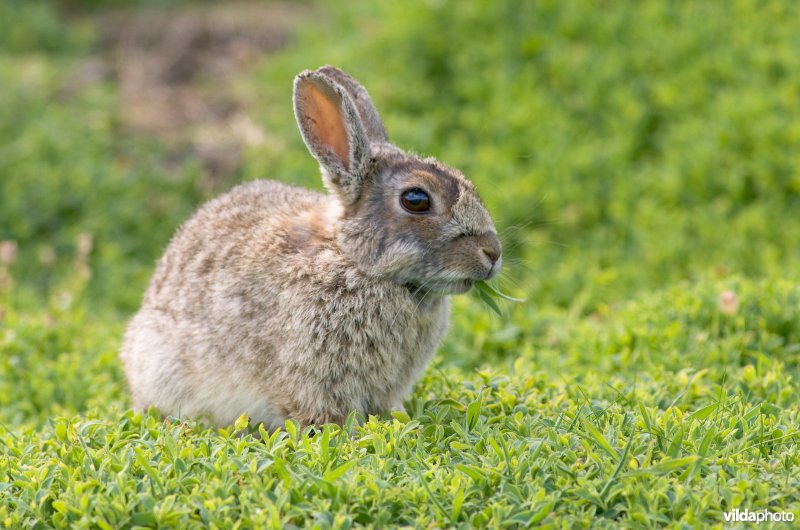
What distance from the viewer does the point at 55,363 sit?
22.6 feet

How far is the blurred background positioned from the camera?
27.7 ft

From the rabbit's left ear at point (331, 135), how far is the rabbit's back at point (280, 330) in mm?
251

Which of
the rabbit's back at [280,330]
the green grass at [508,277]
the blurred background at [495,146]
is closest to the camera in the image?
the green grass at [508,277]

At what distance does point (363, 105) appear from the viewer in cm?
566

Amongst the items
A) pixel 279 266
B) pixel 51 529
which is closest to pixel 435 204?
pixel 279 266

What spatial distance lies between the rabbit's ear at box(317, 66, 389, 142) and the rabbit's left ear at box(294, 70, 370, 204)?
0.41 meters

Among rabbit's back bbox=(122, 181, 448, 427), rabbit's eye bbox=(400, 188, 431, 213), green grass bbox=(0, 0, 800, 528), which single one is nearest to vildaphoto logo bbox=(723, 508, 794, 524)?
green grass bbox=(0, 0, 800, 528)

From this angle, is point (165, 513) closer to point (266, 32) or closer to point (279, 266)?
point (279, 266)

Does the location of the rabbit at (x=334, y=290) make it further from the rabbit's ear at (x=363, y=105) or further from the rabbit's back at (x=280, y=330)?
the rabbit's ear at (x=363, y=105)

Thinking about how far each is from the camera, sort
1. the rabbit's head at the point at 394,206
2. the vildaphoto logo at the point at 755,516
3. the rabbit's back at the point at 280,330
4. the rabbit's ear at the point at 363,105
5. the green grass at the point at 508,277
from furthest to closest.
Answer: the rabbit's ear at the point at 363,105, the rabbit's back at the point at 280,330, the rabbit's head at the point at 394,206, the green grass at the point at 508,277, the vildaphoto logo at the point at 755,516

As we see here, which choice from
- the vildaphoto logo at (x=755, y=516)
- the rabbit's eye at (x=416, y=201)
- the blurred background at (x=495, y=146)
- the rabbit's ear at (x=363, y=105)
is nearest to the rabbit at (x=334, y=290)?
the rabbit's eye at (x=416, y=201)

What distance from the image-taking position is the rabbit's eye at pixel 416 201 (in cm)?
501

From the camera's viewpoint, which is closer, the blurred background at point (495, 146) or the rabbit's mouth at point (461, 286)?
the rabbit's mouth at point (461, 286)

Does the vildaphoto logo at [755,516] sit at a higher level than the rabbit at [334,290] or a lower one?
lower
